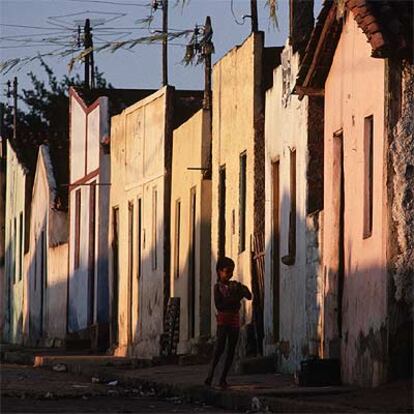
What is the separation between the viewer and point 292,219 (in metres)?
22.7

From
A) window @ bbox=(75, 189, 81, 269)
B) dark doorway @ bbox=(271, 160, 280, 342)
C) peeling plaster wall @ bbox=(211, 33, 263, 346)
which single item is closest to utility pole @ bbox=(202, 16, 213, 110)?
peeling plaster wall @ bbox=(211, 33, 263, 346)

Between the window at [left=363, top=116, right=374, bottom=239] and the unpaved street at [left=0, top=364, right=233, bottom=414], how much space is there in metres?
2.61

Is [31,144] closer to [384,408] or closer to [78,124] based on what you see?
[78,124]

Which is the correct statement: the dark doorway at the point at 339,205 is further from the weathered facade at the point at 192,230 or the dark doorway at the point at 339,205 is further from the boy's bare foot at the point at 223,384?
the weathered facade at the point at 192,230

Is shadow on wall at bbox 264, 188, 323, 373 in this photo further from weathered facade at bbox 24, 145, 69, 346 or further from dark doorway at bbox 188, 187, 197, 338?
weathered facade at bbox 24, 145, 69, 346

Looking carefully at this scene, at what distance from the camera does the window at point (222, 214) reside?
27750mm

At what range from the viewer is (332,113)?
802 inches

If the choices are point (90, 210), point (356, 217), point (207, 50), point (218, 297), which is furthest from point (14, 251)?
point (356, 217)

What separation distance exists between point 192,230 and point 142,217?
4563 millimetres

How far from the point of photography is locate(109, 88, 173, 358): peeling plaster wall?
3262cm

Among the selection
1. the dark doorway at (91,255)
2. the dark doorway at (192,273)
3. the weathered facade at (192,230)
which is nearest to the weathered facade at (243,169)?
the weathered facade at (192,230)

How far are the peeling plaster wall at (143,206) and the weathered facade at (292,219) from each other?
8197 millimetres

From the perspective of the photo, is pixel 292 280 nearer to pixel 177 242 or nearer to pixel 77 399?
pixel 77 399

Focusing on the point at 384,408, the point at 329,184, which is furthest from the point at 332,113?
the point at 384,408
